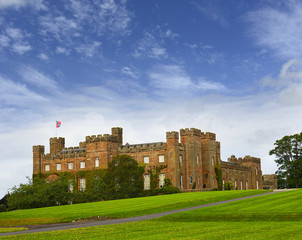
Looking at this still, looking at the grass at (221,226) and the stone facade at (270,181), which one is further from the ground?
the stone facade at (270,181)

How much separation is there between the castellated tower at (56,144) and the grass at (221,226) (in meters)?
55.1

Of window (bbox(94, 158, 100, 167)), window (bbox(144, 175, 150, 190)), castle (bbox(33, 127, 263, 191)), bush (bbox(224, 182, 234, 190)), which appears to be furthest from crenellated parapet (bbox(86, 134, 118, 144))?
bush (bbox(224, 182, 234, 190))

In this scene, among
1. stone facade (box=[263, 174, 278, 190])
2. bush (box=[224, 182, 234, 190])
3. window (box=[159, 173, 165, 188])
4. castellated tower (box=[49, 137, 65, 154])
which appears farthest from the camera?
stone facade (box=[263, 174, 278, 190])

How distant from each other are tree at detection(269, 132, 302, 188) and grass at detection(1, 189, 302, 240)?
47065 millimetres

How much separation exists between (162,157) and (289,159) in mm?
30905

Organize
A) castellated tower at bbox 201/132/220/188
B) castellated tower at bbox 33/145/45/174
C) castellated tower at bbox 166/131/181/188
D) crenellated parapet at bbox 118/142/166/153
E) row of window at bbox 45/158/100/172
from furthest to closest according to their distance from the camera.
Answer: castellated tower at bbox 33/145/45/174 → row of window at bbox 45/158/100/172 → castellated tower at bbox 201/132/220/188 → crenellated parapet at bbox 118/142/166/153 → castellated tower at bbox 166/131/181/188

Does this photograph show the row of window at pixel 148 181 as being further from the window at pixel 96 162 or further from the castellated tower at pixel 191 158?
the window at pixel 96 162

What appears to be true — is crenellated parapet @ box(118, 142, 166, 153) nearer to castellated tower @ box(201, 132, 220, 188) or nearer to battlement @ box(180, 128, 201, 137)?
battlement @ box(180, 128, 201, 137)

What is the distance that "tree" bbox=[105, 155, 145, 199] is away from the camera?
73125 mm

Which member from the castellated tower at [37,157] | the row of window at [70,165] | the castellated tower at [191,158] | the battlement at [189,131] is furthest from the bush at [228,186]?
the castellated tower at [37,157]

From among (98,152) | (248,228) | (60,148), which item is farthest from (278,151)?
(248,228)

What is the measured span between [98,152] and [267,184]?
4620 cm

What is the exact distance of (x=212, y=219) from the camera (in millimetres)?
37000

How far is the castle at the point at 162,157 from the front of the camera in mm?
75375
